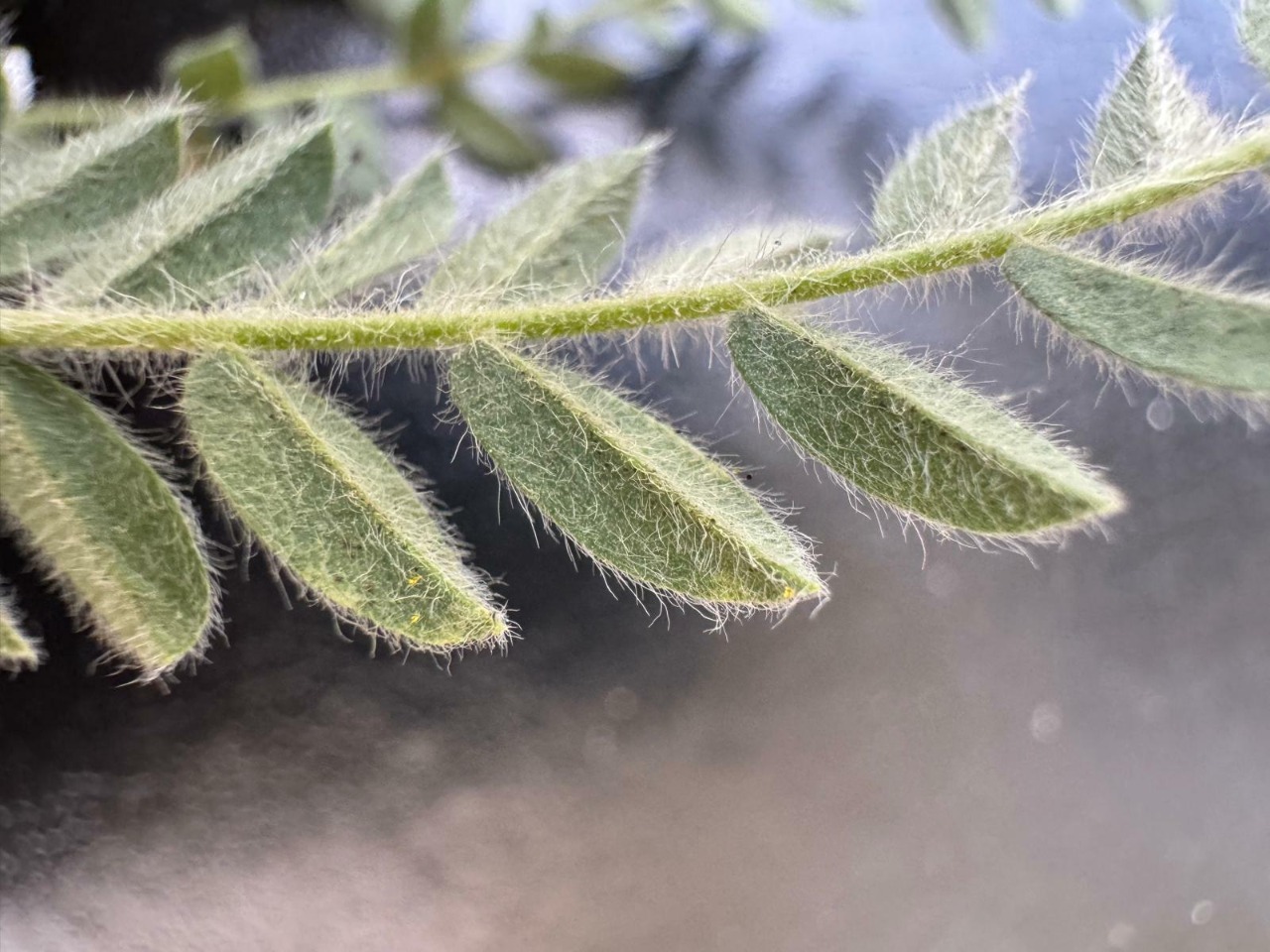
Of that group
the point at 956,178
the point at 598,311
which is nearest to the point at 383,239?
the point at 598,311

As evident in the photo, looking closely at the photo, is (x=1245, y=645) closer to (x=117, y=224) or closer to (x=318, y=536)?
(x=318, y=536)

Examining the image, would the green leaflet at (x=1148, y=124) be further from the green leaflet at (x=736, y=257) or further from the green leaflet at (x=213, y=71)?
the green leaflet at (x=213, y=71)

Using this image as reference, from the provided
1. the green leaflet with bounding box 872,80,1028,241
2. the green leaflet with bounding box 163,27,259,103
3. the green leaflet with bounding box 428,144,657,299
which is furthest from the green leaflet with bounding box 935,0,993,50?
the green leaflet with bounding box 163,27,259,103

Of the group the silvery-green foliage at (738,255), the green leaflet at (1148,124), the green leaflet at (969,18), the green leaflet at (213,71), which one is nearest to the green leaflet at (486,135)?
the green leaflet at (213,71)

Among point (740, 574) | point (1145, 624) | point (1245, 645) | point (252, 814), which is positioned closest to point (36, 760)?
point (252, 814)

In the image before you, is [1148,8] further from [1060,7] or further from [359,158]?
[359,158]

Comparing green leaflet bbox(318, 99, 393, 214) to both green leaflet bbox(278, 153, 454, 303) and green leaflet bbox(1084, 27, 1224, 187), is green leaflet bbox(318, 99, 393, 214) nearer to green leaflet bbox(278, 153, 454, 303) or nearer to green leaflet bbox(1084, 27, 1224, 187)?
green leaflet bbox(278, 153, 454, 303)

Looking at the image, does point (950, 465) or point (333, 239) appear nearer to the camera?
point (950, 465)
